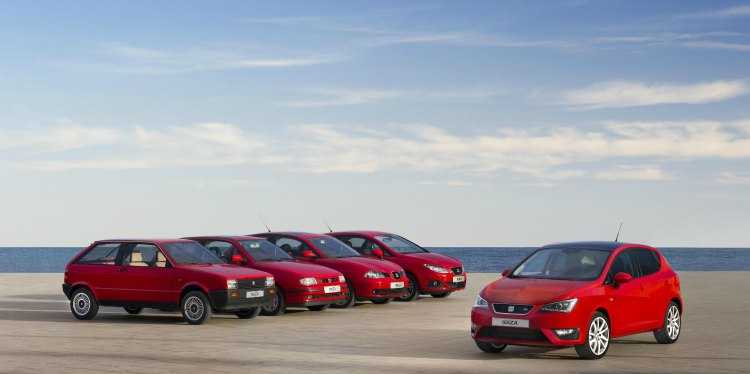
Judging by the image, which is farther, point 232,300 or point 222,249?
point 222,249

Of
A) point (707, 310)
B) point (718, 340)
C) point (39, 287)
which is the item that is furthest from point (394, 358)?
point (39, 287)

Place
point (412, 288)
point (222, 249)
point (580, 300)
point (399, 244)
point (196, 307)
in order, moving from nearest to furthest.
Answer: point (580, 300), point (196, 307), point (222, 249), point (412, 288), point (399, 244)

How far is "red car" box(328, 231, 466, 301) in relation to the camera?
25.9 meters

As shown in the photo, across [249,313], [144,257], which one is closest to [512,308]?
[249,313]

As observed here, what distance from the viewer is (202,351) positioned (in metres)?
15.4

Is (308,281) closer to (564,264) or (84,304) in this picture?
(84,304)

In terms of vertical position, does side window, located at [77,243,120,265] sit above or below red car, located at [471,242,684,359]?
above

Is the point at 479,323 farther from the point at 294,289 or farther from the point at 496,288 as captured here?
the point at 294,289

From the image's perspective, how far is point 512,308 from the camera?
556 inches

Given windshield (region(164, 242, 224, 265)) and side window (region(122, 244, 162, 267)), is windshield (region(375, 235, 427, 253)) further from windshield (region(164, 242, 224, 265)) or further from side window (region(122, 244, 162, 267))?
side window (region(122, 244, 162, 267))

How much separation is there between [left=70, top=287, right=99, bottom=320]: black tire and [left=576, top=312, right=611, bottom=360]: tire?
10.3m

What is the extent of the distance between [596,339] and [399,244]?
12.8m

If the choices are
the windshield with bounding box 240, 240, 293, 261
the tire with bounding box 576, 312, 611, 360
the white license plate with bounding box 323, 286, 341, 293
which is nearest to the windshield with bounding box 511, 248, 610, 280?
the tire with bounding box 576, 312, 611, 360

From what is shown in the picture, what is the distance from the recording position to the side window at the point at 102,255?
2080 cm
